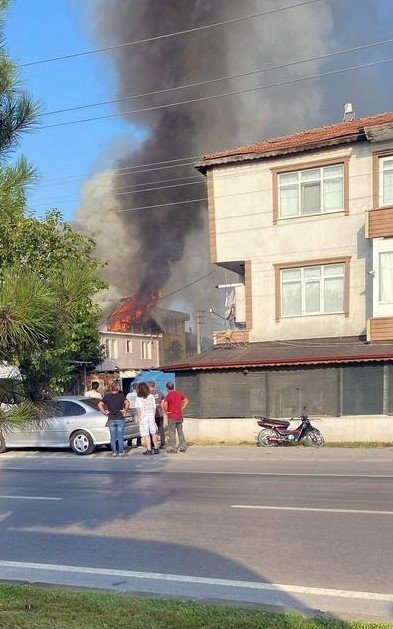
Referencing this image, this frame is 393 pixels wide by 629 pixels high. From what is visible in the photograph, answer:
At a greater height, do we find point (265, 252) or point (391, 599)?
point (265, 252)

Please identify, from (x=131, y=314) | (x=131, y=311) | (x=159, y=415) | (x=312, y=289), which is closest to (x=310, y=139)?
(x=312, y=289)

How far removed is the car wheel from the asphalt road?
302 cm

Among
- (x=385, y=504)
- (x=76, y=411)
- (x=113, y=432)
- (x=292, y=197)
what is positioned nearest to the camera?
(x=385, y=504)

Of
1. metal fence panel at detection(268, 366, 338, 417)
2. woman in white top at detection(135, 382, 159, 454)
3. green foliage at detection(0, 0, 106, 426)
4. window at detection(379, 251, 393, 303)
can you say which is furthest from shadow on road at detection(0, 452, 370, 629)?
window at detection(379, 251, 393, 303)

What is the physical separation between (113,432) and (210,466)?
3.00m

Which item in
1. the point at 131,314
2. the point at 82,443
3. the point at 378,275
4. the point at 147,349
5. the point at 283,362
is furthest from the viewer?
the point at 147,349

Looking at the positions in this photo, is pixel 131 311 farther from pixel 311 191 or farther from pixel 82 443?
pixel 82 443

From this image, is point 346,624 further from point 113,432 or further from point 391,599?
point 113,432

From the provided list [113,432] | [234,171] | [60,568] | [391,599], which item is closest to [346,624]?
[391,599]

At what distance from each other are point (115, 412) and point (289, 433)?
14.5ft

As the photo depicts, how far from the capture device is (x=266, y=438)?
18.0 meters


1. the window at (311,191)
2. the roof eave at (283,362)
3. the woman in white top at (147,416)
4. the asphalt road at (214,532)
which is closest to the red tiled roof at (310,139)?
the window at (311,191)

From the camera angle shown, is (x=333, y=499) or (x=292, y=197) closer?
(x=333, y=499)

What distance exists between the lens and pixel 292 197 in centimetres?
2155
